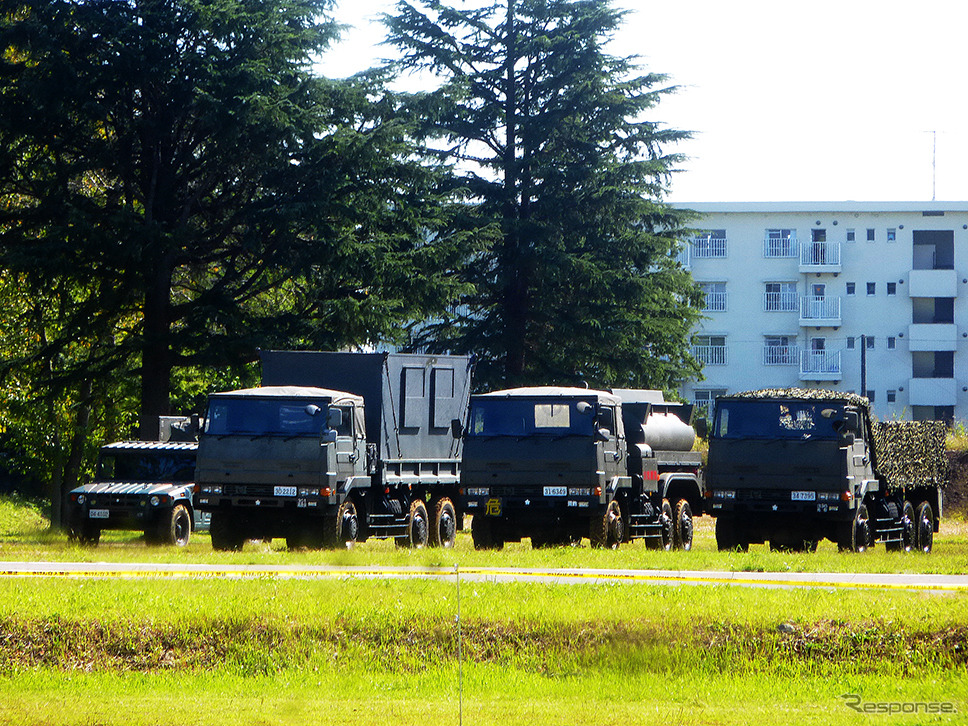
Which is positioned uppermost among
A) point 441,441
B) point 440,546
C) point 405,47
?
point 405,47

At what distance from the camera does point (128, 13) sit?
31.5 meters

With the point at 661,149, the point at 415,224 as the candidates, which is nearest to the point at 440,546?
the point at 415,224

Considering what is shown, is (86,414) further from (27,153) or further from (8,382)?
(27,153)

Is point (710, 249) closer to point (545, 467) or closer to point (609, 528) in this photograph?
point (609, 528)

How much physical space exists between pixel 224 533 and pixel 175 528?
210 cm

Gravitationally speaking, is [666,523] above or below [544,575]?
above

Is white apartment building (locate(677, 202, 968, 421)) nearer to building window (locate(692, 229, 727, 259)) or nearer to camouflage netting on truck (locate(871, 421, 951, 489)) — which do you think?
building window (locate(692, 229, 727, 259))

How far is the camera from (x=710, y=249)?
68.8 metres

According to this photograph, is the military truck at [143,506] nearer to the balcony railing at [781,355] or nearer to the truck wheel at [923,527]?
the truck wheel at [923,527]

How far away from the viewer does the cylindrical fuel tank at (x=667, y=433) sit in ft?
82.3

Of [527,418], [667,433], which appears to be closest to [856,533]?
[667,433]

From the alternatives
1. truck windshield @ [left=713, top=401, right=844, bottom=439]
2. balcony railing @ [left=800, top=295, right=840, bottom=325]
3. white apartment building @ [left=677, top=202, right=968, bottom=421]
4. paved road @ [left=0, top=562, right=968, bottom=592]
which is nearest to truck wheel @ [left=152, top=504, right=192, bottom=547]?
paved road @ [left=0, top=562, right=968, bottom=592]

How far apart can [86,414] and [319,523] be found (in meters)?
17.1

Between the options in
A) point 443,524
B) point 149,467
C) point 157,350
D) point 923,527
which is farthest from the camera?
point 157,350
